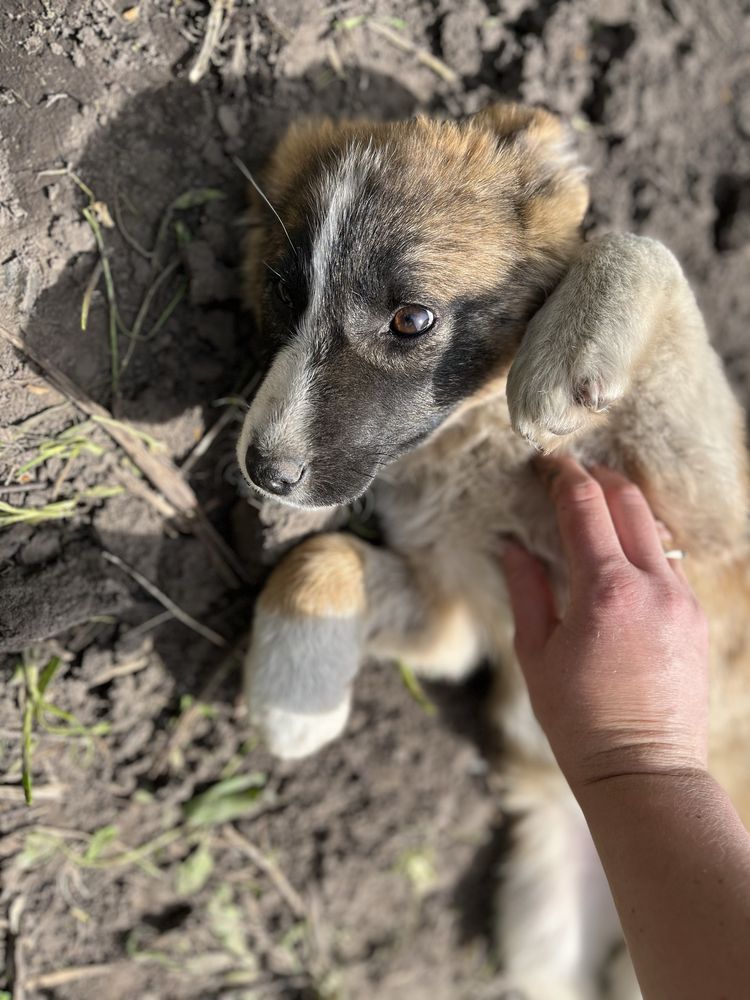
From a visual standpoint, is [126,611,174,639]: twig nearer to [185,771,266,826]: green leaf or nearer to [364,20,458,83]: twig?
[185,771,266,826]: green leaf

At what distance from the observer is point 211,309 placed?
2637 millimetres

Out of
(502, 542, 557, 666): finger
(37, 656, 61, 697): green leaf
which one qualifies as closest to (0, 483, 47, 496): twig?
(37, 656, 61, 697): green leaf

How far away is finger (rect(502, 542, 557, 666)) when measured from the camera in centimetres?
246

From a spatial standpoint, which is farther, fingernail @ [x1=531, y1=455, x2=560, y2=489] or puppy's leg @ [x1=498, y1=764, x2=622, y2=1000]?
puppy's leg @ [x1=498, y1=764, x2=622, y2=1000]

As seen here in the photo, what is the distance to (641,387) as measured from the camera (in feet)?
7.54

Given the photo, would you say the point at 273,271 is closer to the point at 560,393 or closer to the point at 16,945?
the point at 560,393

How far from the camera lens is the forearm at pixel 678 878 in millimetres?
1682

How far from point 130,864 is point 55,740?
0.62 m

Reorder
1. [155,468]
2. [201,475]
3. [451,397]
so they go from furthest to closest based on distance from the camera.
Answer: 1. [201,475]
2. [155,468]
3. [451,397]

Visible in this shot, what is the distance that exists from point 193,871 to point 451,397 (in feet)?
6.95

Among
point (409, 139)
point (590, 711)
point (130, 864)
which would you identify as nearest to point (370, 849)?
point (130, 864)

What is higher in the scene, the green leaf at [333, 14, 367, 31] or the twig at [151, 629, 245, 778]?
the green leaf at [333, 14, 367, 31]

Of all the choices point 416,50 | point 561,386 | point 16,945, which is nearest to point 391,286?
point 561,386

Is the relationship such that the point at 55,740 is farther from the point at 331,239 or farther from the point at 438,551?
the point at 331,239
